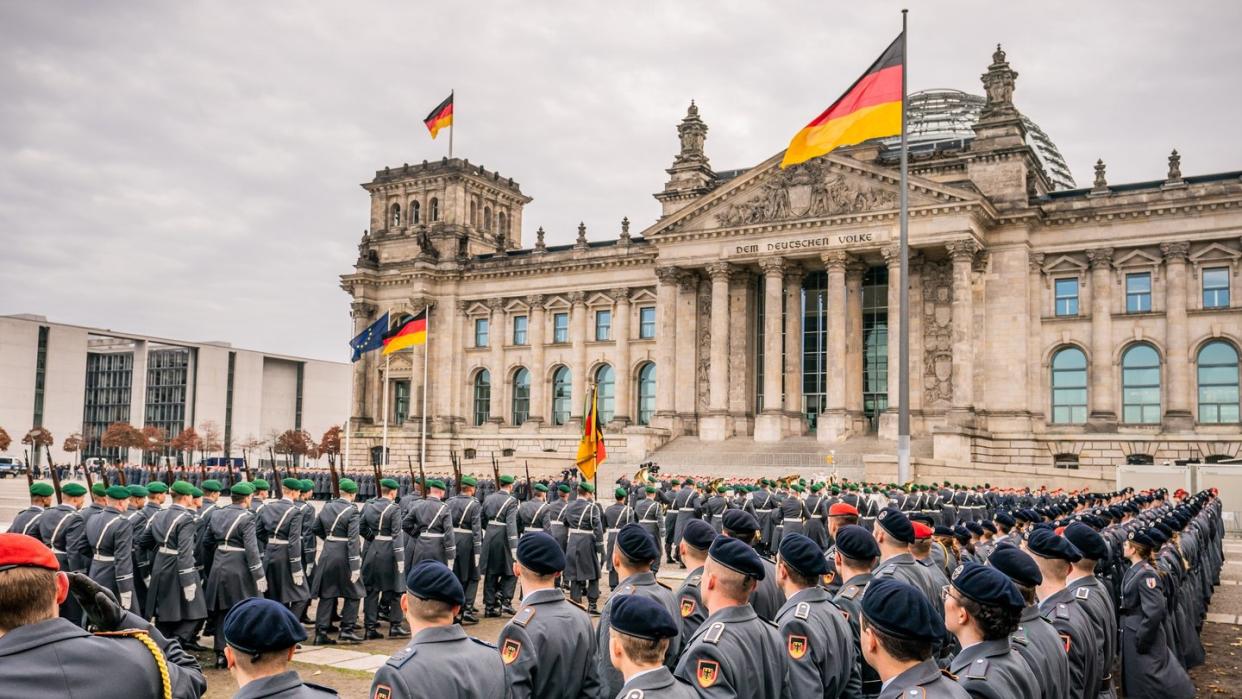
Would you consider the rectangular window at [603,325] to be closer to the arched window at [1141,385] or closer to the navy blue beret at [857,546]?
the arched window at [1141,385]

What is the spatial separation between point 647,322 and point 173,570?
46315 millimetres

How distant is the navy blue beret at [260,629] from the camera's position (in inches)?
169

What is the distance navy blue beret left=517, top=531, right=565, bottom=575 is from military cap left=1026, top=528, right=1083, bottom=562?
3.85m

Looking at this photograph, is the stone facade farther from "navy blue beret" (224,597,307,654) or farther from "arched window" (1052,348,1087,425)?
"navy blue beret" (224,597,307,654)

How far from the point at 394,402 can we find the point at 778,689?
6087cm

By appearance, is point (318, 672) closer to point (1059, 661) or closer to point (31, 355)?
point (1059, 661)

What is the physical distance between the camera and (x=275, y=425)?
114 meters

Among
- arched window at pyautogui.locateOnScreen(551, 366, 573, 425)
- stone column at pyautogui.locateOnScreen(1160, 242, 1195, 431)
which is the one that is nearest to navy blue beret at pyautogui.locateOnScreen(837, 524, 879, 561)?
stone column at pyautogui.locateOnScreen(1160, 242, 1195, 431)

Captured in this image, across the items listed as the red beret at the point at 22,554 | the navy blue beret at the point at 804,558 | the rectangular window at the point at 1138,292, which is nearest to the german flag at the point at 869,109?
the navy blue beret at the point at 804,558

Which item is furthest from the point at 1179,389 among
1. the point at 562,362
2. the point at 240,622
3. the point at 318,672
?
the point at 240,622

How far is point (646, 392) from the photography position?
5778 centimetres

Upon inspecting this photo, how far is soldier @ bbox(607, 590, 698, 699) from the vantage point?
4469 mm

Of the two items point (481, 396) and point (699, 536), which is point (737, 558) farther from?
point (481, 396)

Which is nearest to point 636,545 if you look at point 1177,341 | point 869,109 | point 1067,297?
point 869,109
